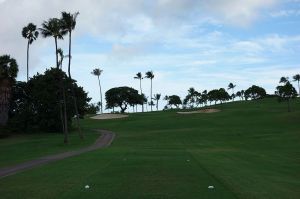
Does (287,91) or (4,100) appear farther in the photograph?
(287,91)

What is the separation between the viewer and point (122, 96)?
505 feet

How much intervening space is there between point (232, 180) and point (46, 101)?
69.2m

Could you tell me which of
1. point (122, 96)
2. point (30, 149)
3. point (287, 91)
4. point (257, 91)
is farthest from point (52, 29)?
point (257, 91)

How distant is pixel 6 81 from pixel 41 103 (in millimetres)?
7371

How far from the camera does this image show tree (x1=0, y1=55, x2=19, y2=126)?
261 ft

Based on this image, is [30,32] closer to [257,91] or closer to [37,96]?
[37,96]

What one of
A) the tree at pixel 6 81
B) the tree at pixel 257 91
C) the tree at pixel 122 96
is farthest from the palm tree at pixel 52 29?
the tree at pixel 257 91

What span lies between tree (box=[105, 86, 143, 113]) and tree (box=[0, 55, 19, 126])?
70.2 meters

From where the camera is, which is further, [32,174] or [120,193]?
[32,174]

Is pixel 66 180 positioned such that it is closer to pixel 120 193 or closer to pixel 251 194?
pixel 120 193

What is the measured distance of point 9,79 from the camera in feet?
269

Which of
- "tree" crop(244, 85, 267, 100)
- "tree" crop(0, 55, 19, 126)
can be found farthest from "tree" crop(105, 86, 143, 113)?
"tree" crop(0, 55, 19, 126)

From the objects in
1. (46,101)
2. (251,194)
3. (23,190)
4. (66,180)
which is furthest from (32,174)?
(46,101)

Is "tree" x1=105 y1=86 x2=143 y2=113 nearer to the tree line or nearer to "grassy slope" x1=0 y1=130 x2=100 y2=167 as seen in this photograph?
the tree line
